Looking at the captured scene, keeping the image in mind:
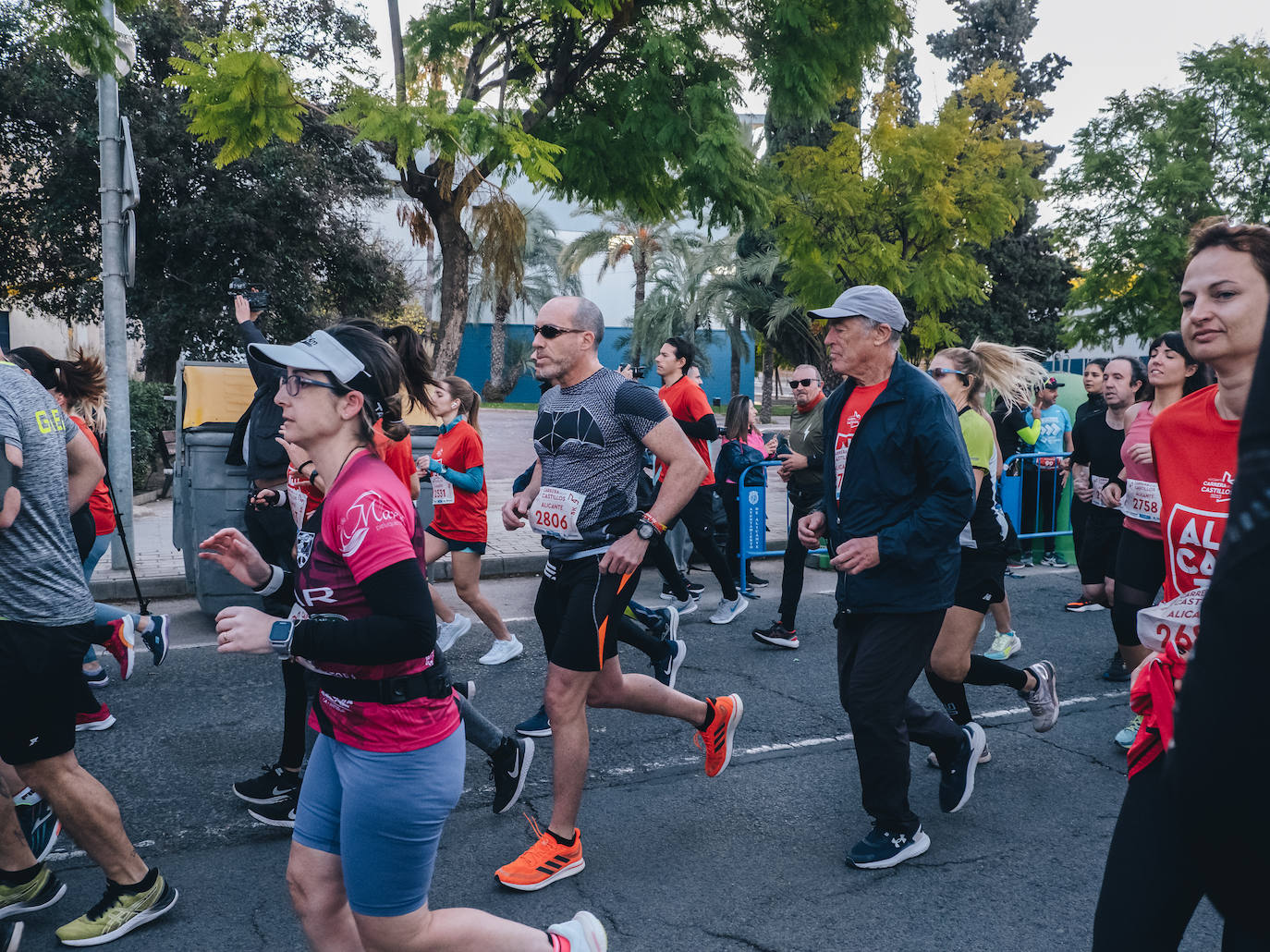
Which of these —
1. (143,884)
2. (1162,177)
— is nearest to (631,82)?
(143,884)

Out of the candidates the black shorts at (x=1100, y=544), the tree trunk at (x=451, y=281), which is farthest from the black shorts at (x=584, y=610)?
the tree trunk at (x=451, y=281)

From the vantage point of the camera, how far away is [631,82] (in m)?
10.9

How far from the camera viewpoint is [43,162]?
55.5 feet

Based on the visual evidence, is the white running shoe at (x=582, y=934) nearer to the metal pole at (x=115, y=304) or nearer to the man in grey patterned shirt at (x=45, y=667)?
the man in grey patterned shirt at (x=45, y=667)

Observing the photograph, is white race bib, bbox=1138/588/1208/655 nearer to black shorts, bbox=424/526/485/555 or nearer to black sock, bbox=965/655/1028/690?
black sock, bbox=965/655/1028/690

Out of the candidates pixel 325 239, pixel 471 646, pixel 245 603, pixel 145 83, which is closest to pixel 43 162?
pixel 145 83

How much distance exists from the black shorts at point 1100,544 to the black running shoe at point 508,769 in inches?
155

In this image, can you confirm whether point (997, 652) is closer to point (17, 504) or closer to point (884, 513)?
point (884, 513)

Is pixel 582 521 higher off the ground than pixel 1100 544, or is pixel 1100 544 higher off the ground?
pixel 582 521

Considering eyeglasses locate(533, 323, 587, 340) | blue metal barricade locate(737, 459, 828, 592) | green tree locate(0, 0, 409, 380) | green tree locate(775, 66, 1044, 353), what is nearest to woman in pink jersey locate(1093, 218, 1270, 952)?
eyeglasses locate(533, 323, 587, 340)

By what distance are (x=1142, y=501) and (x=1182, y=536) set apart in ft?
7.29

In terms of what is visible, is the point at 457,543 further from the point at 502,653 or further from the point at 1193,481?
the point at 1193,481

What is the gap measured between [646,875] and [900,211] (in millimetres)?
17122

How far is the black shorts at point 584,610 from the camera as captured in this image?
141 inches
